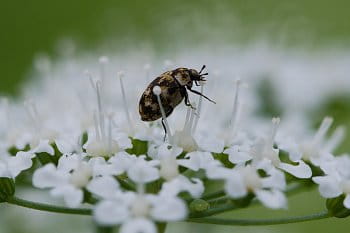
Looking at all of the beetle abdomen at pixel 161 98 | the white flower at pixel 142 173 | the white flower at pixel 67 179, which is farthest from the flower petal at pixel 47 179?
the beetle abdomen at pixel 161 98

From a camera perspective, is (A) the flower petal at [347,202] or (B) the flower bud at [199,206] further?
(A) the flower petal at [347,202]

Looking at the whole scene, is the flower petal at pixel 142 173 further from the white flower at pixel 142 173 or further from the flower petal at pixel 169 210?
the flower petal at pixel 169 210

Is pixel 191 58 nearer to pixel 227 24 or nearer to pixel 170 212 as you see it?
pixel 227 24

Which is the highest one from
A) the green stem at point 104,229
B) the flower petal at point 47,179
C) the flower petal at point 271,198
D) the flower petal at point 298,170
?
the flower petal at point 47,179

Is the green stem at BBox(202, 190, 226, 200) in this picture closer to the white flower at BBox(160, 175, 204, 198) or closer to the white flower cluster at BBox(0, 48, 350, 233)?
the white flower cluster at BBox(0, 48, 350, 233)

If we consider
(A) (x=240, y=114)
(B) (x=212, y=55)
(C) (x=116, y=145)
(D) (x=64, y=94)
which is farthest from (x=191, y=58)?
(C) (x=116, y=145)

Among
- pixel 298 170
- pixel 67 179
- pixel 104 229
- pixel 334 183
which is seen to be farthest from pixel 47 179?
pixel 334 183

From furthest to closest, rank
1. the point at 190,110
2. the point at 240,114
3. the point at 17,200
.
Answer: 1. the point at 240,114
2. the point at 190,110
3. the point at 17,200
